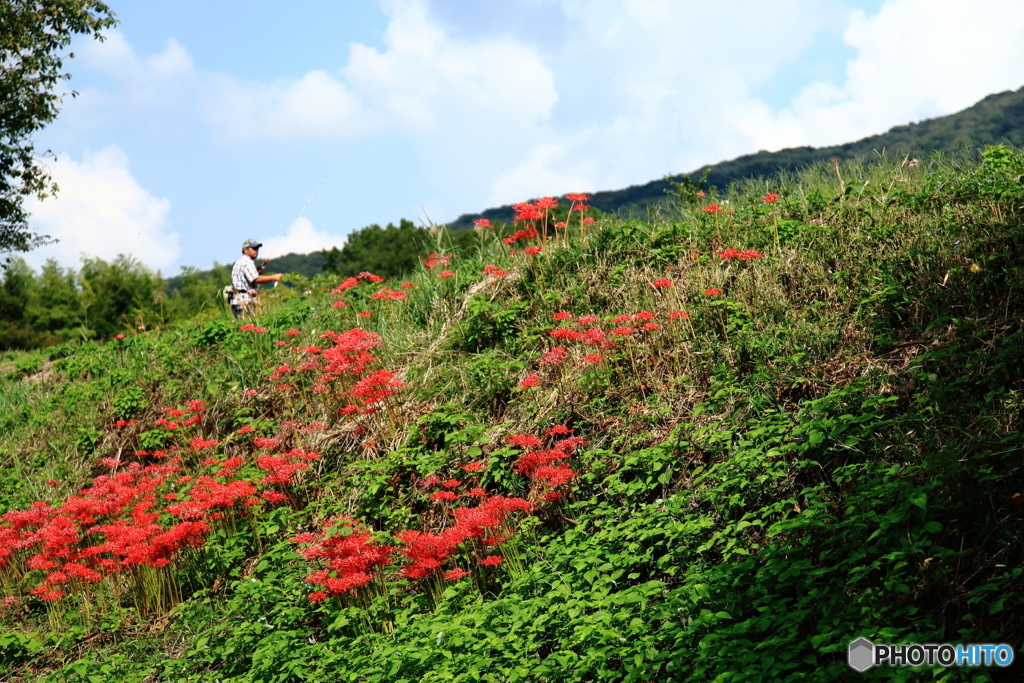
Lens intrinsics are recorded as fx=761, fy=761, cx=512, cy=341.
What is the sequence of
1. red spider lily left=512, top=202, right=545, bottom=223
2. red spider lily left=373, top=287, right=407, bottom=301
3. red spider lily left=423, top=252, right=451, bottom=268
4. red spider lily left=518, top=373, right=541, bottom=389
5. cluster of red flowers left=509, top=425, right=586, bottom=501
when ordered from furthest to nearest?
1. red spider lily left=423, top=252, right=451, bottom=268
2. red spider lily left=373, top=287, right=407, bottom=301
3. red spider lily left=512, top=202, right=545, bottom=223
4. red spider lily left=518, top=373, right=541, bottom=389
5. cluster of red flowers left=509, top=425, right=586, bottom=501

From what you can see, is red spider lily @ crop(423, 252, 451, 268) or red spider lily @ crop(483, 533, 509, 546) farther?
red spider lily @ crop(423, 252, 451, 268)

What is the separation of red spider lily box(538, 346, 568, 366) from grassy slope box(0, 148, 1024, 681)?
0.48ft

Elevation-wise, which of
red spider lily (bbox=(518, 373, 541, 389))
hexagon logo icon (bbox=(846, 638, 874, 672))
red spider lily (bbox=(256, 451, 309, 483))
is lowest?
hexagon logo icon (bbox=(846, 638, 874, 672))

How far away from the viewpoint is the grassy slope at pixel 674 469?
3.59 m

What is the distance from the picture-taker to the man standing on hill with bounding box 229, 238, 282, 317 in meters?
12.6

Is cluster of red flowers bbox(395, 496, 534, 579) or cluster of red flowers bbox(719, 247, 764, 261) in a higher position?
cluster of red flowers bbox(719, 247, 764, 261)

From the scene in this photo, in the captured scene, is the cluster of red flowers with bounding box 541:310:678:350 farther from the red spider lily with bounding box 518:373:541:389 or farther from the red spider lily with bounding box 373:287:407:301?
the red spider lily with bounding box 373:287:407:301

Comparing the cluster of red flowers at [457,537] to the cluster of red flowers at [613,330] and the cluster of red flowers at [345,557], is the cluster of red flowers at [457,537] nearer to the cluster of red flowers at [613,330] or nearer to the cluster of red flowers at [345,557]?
the cluster of red flowers at [345,557]

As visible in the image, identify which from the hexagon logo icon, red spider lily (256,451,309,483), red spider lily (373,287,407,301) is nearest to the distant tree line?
red spider lily (373,287,407,301)

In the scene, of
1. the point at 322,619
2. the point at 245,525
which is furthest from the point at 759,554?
the point at 245,525

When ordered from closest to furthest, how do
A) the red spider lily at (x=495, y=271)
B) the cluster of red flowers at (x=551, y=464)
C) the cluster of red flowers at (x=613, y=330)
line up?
the cluster of red flowers at (x=551, y=464) < the cluster of red flowers at (x=613, y=330) < the red spider lily at (x=495, y=271)

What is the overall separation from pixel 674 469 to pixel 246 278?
9.70 meters

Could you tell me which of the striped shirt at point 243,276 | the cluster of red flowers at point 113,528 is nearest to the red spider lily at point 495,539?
the cluster of red flowers at point 113,528

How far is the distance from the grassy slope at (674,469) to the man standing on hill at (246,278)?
12.5 ft
